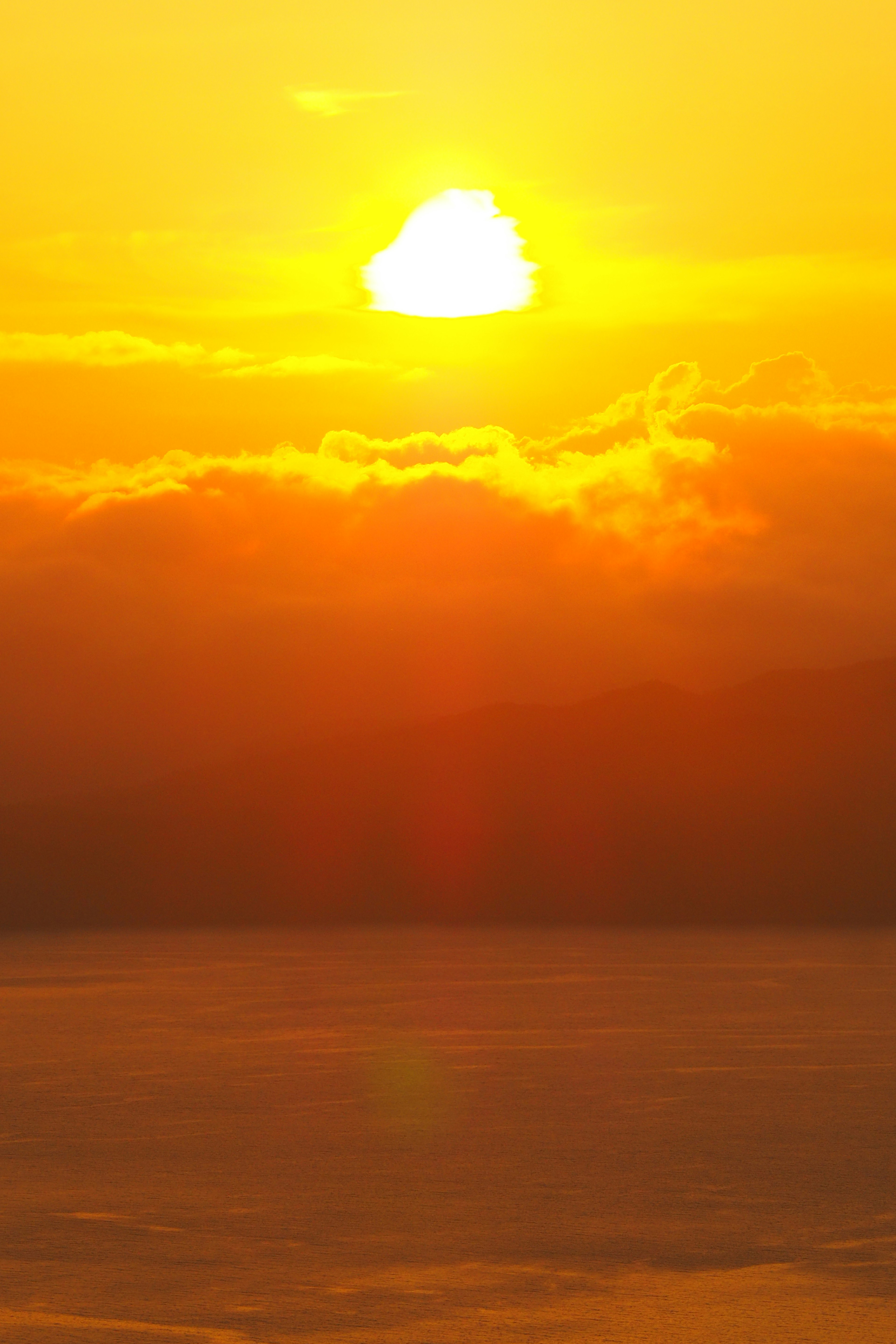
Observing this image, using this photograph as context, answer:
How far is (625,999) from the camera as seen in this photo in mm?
62156

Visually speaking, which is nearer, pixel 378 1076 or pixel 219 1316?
pixel 219 1316

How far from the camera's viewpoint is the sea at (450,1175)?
55.2 ft

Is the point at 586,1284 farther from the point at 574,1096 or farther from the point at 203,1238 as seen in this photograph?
the point at 574,1096

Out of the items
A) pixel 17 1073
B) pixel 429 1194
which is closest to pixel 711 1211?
pixel 429 1194

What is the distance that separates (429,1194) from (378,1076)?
14.0 meters

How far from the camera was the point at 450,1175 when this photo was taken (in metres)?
24.7

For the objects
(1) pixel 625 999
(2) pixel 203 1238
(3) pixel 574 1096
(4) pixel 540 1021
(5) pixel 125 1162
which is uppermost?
(1) pixel 625 999

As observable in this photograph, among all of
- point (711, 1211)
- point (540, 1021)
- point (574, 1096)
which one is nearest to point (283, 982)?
point (540, 1021)

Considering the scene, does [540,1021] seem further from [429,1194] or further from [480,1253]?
[480,1253]

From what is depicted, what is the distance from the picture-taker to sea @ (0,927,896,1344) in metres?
16.8

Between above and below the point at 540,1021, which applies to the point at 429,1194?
below

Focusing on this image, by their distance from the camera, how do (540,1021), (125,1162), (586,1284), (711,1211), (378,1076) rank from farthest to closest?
(540,1021)
(378,1076)
(125,1162)
(711,1211)
(586,1284)

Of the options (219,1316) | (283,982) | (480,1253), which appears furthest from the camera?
(283,982)

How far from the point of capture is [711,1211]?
21.9 m
